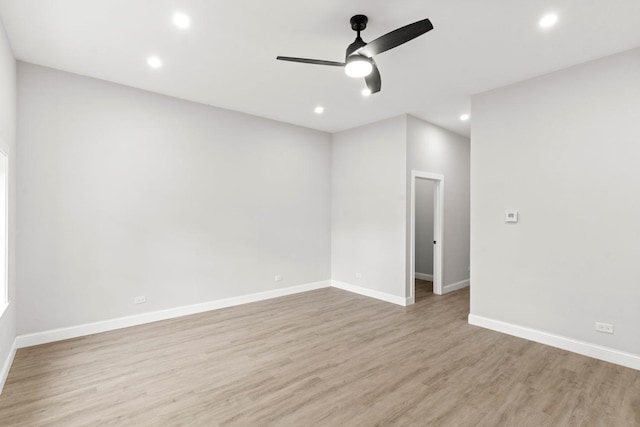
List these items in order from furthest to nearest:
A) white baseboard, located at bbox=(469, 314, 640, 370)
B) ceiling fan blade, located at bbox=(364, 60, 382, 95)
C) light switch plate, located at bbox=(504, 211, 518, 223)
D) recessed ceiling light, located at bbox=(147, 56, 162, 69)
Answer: light switch plate, located at bbox=(504, 211, 518, 223)
recessed ceiling light, located at bbox=(147, 56, 162, 69)
white baseboard, located at bbox=(469, 314, 640, 370)
ceiling fan blade, located at bbox=(364, 60, 382, 95)

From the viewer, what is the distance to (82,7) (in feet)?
8.22

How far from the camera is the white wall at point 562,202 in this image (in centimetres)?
308

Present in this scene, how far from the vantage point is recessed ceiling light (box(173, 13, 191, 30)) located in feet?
8.49

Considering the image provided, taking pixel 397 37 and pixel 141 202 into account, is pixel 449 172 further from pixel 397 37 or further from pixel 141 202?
pixel 141 202

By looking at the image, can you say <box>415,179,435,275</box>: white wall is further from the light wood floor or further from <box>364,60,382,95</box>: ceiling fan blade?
<box>364,60,382,95</box>: ceiling fan blade

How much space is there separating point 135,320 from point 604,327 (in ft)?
17.7

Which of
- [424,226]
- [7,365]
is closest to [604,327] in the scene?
[424,226]

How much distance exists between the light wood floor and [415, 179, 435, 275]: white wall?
2980 millimetres

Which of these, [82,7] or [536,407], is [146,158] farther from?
[536,407]

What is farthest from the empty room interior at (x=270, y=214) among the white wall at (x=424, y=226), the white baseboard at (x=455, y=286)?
the white wall at (x=424, y=226)

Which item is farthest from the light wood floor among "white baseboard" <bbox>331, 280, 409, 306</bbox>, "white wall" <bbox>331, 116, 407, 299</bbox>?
"white wall" <bbox>331, 116, 407, 299</bbox>

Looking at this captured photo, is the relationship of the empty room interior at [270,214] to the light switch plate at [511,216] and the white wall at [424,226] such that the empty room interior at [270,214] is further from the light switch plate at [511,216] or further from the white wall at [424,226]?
the white wall at [424,226]

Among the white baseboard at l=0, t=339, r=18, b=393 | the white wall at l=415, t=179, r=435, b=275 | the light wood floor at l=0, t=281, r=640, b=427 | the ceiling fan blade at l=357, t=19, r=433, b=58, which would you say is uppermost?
the ceiling fan blade at l=357, t=19, r=433, b=58

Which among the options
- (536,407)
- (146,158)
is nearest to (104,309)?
(146,158)
